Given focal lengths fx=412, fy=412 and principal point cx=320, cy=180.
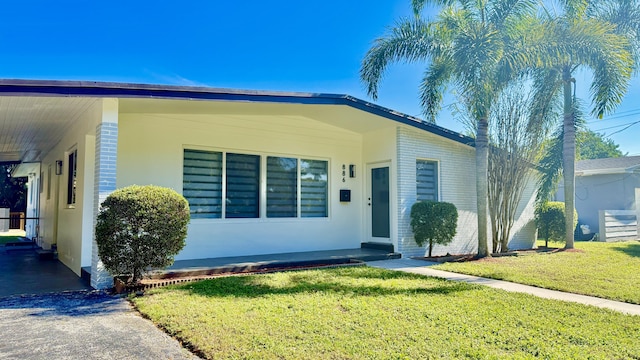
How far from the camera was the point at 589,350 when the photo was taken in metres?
3.60

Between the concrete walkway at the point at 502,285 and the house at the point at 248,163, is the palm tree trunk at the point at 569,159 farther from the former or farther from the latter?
the concrete walkway at the point at 502,285

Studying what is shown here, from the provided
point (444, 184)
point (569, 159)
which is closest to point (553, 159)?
point (569, 159)

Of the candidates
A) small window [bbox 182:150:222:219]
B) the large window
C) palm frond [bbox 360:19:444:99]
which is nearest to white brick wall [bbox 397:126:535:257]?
palm frond [bbox 360:19:444:99]

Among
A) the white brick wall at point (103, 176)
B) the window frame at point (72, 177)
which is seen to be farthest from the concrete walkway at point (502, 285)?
the window frame at point (72, 177)

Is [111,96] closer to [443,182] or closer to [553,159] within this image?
[443,182]

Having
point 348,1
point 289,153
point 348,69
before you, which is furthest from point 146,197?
point 348,69

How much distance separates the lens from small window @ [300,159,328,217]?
1005cm

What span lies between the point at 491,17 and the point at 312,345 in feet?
27.3

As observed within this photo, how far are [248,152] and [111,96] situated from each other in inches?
142

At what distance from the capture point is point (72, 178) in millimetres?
8906

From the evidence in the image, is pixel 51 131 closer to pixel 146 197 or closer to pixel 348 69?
pixel 146 197

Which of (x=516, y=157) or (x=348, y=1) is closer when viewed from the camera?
(x=516, y=157)

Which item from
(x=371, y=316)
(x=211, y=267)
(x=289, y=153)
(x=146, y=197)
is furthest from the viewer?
(x=289, y=153)

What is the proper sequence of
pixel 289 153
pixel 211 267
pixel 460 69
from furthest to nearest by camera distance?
pixel 289 153, pixel 460 69, pixel 211 267
